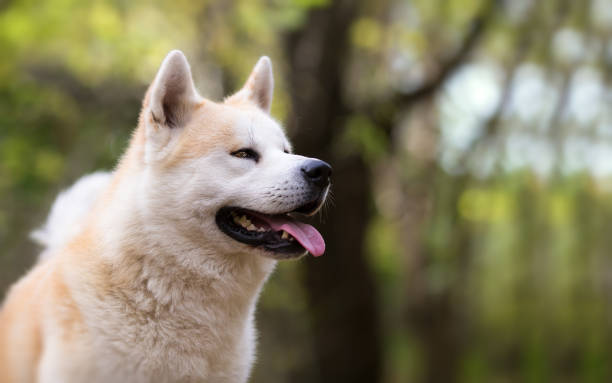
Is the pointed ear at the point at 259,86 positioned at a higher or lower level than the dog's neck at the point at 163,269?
higher

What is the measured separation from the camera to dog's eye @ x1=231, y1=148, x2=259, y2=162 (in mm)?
3100

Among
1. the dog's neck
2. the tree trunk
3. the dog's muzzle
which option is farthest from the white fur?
the tree trunk

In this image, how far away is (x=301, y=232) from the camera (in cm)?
299

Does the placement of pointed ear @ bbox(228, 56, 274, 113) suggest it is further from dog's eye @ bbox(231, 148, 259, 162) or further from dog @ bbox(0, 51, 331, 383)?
dog's eye @ bbox(231, 148, 259, 162)

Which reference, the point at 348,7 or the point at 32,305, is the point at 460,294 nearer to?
the point at 348,7

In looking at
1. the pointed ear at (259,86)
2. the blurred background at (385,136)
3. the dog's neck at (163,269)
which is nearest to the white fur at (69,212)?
the dog's neck at (163,269)

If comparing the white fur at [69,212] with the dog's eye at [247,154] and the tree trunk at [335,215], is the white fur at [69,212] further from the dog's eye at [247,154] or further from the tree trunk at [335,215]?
the tree trunk at [335,215]

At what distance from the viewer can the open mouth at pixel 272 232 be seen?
294cm

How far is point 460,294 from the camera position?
33.7ft

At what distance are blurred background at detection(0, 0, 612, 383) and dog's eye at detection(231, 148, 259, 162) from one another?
450cm

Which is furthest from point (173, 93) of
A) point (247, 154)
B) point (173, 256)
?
point (173, 256)

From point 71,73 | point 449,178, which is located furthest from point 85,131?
point 449,178

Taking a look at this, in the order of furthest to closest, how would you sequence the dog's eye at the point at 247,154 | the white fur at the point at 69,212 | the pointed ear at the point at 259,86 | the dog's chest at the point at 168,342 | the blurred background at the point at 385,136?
the blurred background at the point at 385,136
the white fur at the point at 69,212
the pointed ear at the point at 259,86
the dog's eye at the point at 247,154
the dog's chest at the point at 168,342

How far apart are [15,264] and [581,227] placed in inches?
294
